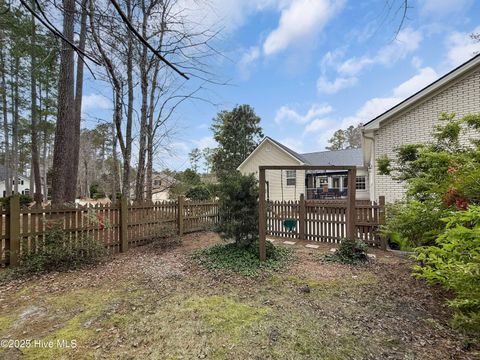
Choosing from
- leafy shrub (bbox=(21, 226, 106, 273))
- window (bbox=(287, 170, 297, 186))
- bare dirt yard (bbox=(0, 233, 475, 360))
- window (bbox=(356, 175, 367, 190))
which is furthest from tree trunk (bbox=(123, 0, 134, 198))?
window (bbox=(356, 175, 367, 190))

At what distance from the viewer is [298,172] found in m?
18.2

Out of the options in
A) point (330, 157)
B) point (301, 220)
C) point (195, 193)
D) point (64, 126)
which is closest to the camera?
point (64, 126)

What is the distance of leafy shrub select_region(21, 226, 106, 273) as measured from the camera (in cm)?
433

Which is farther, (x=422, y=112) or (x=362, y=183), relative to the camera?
(x=362, y=183)

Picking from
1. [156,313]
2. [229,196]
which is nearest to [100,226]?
[229,196]

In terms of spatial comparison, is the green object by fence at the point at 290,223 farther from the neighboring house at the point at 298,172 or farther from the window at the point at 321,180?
the window at the point at 321,180

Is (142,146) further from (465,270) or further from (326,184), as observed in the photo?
(326,184)

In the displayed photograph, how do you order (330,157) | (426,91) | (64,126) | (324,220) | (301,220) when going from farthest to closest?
(330,157) < (426,91) < (301,220) < (324,220) < (64,126)

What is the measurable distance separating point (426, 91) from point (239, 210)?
7.00 meters

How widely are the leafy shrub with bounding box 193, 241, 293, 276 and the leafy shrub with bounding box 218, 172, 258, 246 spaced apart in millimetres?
223

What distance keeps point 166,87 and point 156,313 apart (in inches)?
338

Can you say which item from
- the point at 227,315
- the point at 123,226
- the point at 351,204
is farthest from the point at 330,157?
the point at 227,315

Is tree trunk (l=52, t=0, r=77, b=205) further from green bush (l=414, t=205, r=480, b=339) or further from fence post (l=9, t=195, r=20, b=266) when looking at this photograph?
green bush (l=414, t=205, r=480, b=339)

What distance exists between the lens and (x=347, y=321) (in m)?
2.76
